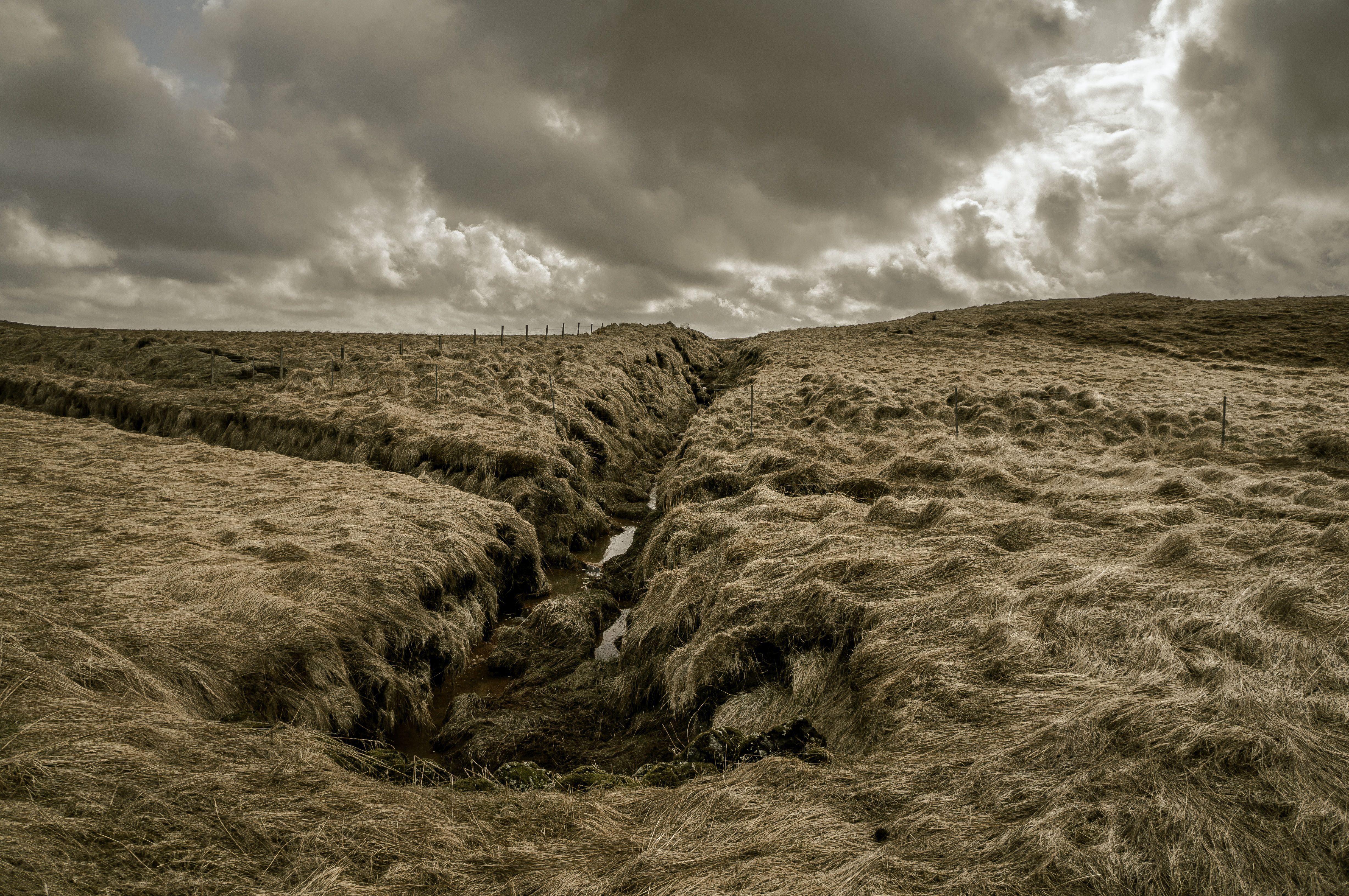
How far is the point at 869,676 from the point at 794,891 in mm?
2174

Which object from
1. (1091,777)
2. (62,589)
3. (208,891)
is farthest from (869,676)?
(62,589)

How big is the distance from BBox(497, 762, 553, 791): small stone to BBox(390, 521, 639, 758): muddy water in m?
2.41

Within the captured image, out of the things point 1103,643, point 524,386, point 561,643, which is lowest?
point 561,643

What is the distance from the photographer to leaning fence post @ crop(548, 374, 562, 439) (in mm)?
16312

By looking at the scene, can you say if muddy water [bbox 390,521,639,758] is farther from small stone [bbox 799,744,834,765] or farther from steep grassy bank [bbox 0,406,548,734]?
small stone [bbox 799,744,834,765]

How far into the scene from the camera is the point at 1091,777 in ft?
9.70

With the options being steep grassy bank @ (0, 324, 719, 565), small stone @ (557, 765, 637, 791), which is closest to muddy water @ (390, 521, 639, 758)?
steep grassy bank @ (0, 324, 719, 565)

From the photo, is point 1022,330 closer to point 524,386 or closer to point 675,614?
point 524,386

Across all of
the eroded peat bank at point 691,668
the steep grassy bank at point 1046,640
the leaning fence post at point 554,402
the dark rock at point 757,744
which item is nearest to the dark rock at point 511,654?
the eroded peat bank at point 691,668

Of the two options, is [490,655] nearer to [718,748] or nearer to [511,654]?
[511,654]

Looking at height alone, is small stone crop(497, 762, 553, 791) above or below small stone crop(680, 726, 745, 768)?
below

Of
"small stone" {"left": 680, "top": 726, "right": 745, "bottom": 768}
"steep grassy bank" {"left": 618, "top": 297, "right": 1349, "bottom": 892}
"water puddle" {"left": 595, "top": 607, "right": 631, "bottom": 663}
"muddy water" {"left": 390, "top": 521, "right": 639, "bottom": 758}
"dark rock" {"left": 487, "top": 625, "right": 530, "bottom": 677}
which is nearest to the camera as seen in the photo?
"steep grassy bank" {"left": 618, "top": 297, "right": 1349, "bottom": 892}

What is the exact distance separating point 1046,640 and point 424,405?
694 inches

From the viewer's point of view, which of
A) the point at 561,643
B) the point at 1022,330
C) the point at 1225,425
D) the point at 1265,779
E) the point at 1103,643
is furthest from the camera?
the point at 1022,330
